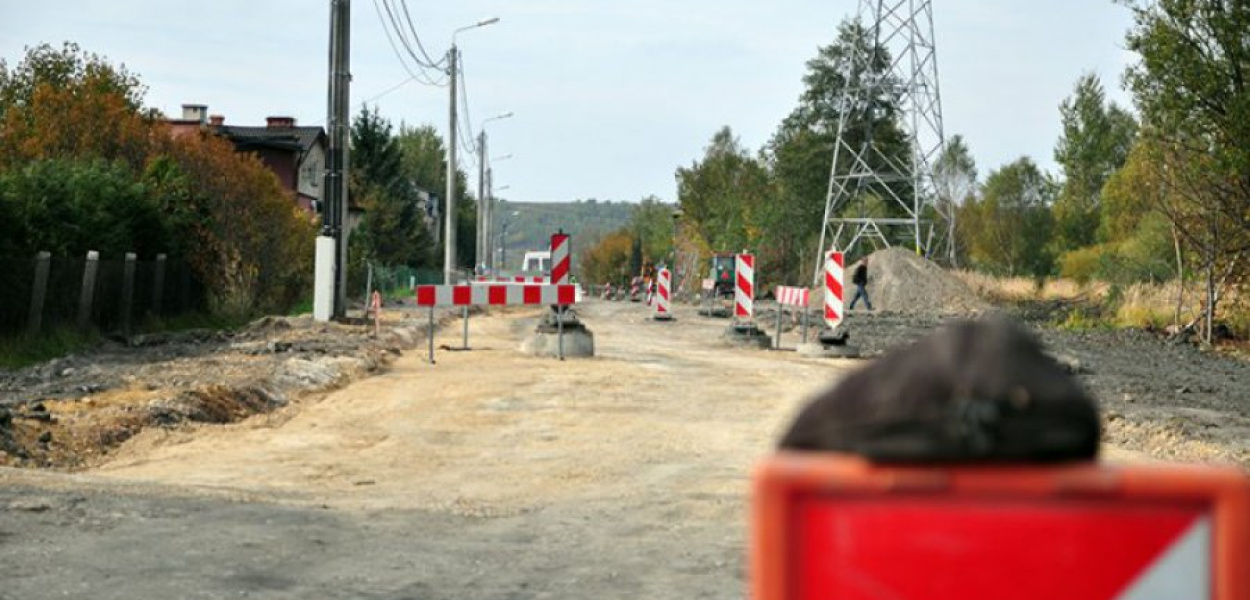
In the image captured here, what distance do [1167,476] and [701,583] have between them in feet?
20.5

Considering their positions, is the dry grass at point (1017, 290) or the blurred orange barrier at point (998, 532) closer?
the blurred orange barrier at point (998, 532)

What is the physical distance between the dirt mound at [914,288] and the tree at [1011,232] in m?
24.9

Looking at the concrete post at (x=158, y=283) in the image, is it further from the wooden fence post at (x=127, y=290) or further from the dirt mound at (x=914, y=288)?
the dirt mound at (x=914, y=288)

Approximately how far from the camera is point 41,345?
2502 centimetres

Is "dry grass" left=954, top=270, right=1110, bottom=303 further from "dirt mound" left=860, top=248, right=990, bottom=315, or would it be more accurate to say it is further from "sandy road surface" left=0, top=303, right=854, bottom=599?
"sandy road surface" left=0, top=303, right=854, bottom=599

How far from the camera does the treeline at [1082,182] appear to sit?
34594 mm

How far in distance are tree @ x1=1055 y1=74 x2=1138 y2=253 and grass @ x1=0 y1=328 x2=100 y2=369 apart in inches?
3169

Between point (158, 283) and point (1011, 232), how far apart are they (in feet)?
222

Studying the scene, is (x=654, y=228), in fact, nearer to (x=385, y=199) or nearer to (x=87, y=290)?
(x=385, y=199)

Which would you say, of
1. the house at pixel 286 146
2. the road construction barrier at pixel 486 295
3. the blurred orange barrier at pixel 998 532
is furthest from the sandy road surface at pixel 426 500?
the house at pixel 286 146

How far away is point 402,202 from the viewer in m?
86.1

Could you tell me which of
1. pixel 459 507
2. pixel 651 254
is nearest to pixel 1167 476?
pixel 459 507

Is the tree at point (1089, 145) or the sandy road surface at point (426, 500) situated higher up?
the tree at point (1089, 145)

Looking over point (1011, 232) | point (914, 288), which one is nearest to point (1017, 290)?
point (914, 288)
